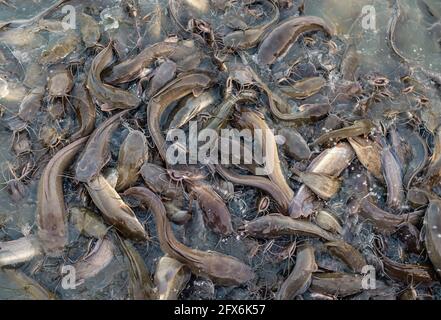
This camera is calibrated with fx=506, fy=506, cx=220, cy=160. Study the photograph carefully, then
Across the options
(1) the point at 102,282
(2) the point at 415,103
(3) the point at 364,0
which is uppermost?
(3) the point at 364,0

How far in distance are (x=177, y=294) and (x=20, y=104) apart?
2.21m

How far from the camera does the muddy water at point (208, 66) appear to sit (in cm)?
385

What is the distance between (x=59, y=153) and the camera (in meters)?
4.10

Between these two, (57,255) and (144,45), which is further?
(144,45)

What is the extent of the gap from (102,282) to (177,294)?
604 mm

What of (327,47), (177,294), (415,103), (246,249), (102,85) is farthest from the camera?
(327,47)

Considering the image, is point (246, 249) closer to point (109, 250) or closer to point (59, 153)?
point (109, 250)

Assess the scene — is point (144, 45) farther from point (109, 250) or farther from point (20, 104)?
point (109, 250)

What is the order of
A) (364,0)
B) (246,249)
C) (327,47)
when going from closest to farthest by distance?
(246,249)
(327,47)
(364,0)

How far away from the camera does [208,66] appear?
4.64m

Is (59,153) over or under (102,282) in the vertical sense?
over

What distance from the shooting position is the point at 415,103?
4605 mm

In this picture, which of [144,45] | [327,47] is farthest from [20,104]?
[327,47]

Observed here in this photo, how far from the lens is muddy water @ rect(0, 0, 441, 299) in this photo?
385 cm
